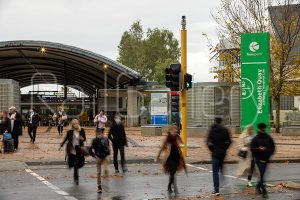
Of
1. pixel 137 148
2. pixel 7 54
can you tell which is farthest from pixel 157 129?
pixel 7 54

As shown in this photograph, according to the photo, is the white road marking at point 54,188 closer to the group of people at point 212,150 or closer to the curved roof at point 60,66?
the group of people at point 212,150

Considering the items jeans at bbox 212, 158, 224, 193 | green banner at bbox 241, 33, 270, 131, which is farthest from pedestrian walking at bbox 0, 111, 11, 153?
jeans at bbox 212, 158, 224, 193

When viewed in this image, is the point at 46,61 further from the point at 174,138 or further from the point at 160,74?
the point at 174,138

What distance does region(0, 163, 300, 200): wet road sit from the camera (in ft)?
42.3

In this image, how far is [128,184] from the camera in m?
14.9

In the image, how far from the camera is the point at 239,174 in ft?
50.3

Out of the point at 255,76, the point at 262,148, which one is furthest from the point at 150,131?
the point at 262,148

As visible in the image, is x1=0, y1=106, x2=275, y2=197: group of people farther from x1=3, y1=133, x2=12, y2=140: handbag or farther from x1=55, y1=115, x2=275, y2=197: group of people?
x1=3, y1=133, x2=12, y2=140: handbag

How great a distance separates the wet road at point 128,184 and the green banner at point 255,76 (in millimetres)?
3511

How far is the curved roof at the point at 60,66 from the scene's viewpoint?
48.8 metres

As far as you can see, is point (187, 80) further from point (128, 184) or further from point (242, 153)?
point (128, 184)

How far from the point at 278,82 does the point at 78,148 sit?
31.7 metres

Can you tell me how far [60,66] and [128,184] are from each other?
52219 millimetres

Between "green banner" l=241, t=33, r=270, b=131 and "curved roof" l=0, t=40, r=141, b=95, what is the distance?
27.8m
